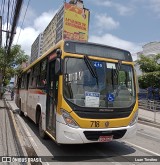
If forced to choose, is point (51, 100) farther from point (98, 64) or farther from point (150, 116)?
point (150, 116)

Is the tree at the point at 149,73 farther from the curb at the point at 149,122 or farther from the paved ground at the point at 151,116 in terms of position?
the curb at the point at 149,122

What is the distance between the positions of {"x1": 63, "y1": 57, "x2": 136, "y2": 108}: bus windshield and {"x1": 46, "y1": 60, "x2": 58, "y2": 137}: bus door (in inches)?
25.6

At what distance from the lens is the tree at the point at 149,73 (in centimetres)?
2435

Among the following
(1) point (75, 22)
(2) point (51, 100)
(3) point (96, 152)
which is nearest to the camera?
(3) point (96, 152)

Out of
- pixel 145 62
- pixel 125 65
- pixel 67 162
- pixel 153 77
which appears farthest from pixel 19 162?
pixel 145 62

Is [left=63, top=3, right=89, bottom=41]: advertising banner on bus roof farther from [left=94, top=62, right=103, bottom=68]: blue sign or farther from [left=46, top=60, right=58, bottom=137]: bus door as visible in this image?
[left=94, top=62, right=103, bottom=68]: blue sign

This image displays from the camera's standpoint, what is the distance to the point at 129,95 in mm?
7738

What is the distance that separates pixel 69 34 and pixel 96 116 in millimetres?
79805

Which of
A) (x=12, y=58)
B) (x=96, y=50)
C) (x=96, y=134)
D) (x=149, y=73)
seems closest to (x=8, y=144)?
(x=96, y=134)

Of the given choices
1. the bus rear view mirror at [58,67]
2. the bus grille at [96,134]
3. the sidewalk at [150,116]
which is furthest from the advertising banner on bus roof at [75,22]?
the bus grille at [96,134]

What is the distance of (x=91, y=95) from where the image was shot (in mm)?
7090

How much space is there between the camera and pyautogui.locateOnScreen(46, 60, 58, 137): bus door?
7.57 metres

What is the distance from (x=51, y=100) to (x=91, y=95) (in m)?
1.46

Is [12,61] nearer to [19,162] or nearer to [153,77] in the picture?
[153,77]
